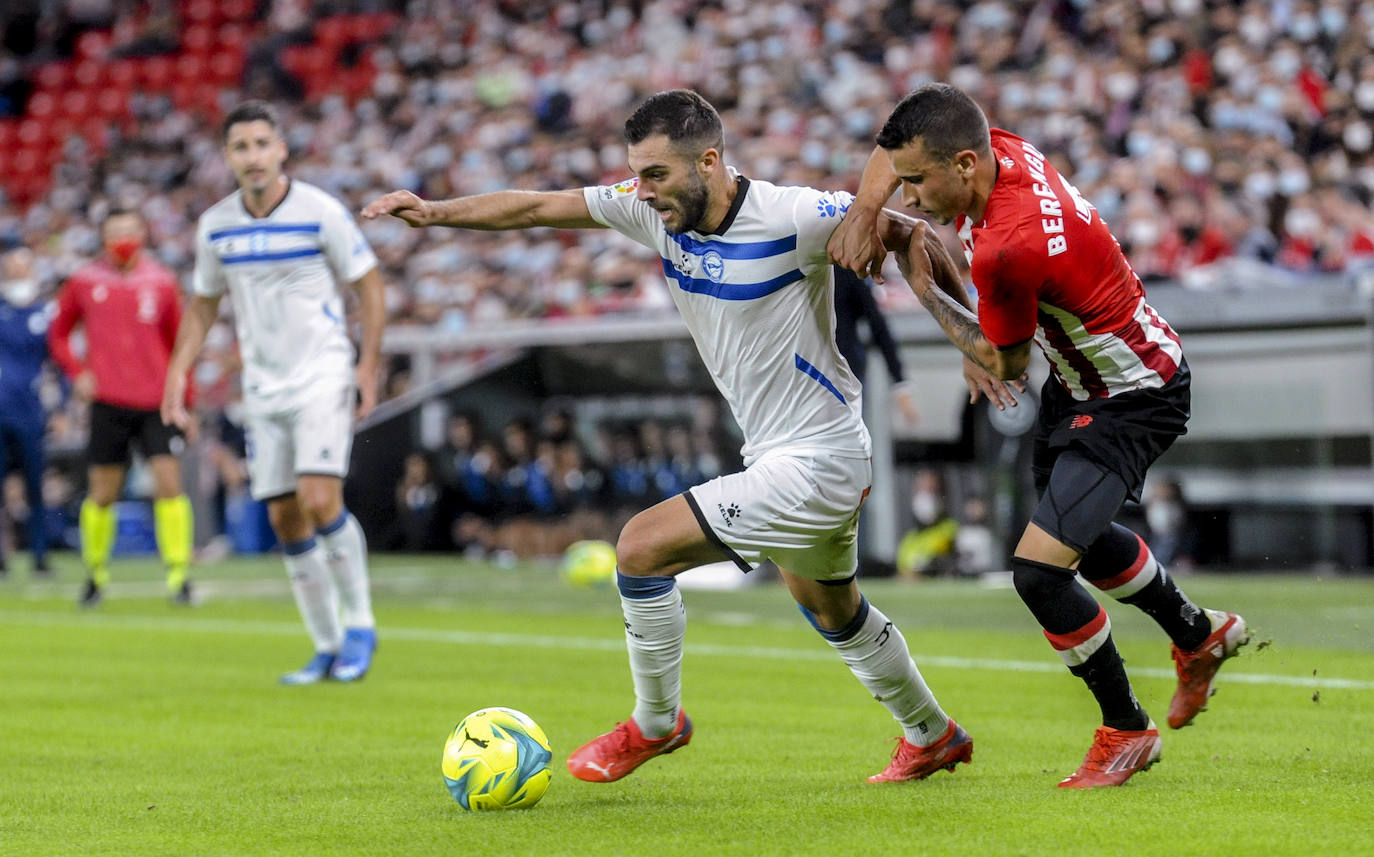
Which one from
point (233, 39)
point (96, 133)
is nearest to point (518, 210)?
point (233, 39)

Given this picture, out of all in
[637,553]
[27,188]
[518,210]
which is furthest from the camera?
[27,188]

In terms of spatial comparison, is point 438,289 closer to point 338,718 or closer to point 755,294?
point 338,718

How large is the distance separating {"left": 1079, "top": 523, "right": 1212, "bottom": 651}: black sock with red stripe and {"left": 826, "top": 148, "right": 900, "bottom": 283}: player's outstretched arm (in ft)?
3.88

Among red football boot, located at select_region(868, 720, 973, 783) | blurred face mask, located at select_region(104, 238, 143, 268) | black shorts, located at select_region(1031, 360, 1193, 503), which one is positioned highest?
blurred face mask, located at select_region(104, 238, 143, 268)

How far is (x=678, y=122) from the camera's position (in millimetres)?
4664

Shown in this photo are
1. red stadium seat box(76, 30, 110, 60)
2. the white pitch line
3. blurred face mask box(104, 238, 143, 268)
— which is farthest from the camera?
red stadium seat box(76, 30, 110, 60)

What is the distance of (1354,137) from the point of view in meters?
15.4

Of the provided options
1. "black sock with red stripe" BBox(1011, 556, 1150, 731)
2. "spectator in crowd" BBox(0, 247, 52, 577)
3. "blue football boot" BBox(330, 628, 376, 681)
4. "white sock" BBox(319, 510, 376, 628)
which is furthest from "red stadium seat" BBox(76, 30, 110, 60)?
"black sock with red stripe" BBox(1011, 556, 1150, 731)

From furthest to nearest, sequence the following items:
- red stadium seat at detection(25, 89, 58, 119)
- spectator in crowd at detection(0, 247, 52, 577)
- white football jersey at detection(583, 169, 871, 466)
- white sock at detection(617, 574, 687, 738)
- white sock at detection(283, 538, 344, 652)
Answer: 1. red stadium seat at detection(25, 89, 58, 119)
2. spectator in crowd at detection(0, 247, 52, 577)
3. white sock at detection(283, 538, 344, 652)
4. white sock at detection(617, 574, 687, 738)
5. white football jersey at detection(583, 169, 871, 466)

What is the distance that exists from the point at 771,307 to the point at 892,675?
115 cm

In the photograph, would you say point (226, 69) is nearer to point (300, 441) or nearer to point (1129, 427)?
point (300, 441)

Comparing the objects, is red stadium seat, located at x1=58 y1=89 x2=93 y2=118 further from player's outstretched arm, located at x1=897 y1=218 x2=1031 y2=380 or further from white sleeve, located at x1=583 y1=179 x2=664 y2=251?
player's outstretched arm, located at x1=897 y1=218 x2=1031 y2=380

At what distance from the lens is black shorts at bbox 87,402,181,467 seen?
11.8 metres

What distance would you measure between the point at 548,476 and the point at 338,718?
401 inches
